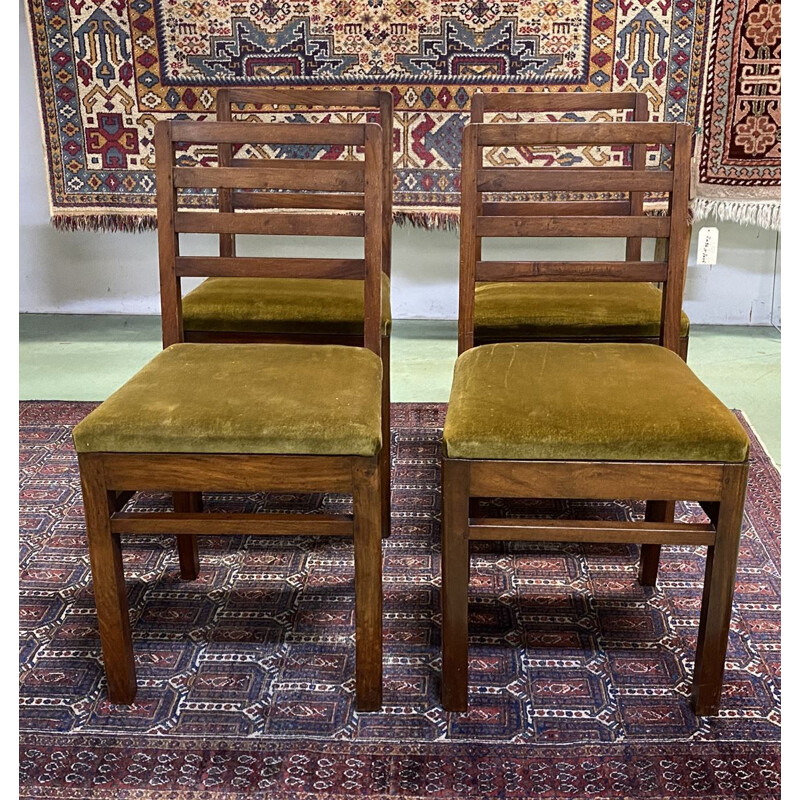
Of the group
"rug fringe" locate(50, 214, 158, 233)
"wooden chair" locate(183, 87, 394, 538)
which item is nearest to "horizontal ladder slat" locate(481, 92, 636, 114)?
"wooden chair" locate(183, 87, 394, 538)

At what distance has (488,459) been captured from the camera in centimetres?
141

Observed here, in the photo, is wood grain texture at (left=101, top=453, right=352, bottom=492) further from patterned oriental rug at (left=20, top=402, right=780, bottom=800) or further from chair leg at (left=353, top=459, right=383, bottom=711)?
patterned oriental rug at (left=20, top=402, right=780, bottom=800)

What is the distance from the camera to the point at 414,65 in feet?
10.6

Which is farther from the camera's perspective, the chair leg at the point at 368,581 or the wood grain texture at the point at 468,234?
the wood grain texture at the point at 468,234

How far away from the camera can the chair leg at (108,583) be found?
1450mm

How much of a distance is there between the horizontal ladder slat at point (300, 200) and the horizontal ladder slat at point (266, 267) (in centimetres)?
11

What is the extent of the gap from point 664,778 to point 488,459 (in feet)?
1.80

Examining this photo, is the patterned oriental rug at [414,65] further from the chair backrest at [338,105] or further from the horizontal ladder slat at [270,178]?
the horizontal ladder slat at [270,178]

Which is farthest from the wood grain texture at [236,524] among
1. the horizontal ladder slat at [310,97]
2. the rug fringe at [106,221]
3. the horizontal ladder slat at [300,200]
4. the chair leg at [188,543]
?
the rug fringe at [106,221]

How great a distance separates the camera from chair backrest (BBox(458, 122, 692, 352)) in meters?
1.70

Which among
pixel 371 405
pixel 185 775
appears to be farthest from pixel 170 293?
pixel 185 775

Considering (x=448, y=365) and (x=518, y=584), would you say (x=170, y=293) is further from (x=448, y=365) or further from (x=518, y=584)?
(x=448, y=365)

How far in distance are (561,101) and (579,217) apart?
0.57m

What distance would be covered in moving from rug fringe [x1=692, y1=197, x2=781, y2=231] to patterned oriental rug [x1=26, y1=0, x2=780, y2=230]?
28 millimetres
